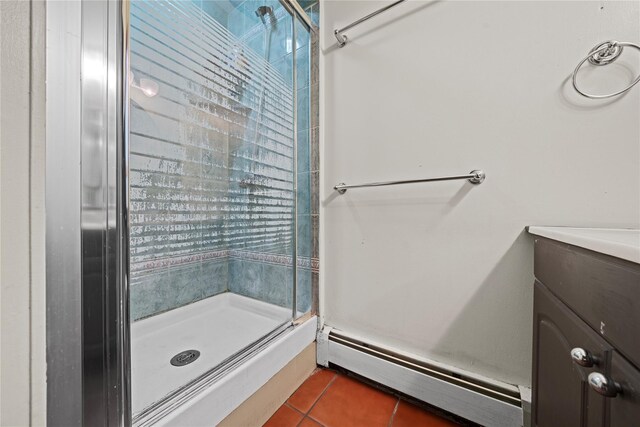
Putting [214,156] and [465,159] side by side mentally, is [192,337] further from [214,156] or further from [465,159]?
[465,159]

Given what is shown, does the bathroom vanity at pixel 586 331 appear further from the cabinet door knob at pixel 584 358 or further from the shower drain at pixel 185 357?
the shower drain at pixel 185 357

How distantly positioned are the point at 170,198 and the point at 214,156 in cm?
30

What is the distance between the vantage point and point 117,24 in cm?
47

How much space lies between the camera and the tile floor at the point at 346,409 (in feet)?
2.70

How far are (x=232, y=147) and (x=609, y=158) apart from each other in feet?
4.27

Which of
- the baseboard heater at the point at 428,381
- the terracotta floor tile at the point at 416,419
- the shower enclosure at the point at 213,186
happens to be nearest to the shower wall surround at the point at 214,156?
the shower enclosure at the point at 213,186

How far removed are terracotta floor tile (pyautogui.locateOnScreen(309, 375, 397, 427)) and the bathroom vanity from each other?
47 cm

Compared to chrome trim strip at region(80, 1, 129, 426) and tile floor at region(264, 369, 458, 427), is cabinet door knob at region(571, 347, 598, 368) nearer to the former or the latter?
tile floor at region(264, 369, 458, 427)

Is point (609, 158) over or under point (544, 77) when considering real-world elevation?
under

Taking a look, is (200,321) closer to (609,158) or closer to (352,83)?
(352,83)

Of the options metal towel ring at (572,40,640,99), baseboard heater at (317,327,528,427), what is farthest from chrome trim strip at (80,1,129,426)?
metal towel ring at (572,40,640,99)

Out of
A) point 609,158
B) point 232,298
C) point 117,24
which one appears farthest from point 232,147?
point 609,158

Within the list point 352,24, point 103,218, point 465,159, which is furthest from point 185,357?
point 352,24

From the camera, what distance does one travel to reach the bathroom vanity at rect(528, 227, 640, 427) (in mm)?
308
